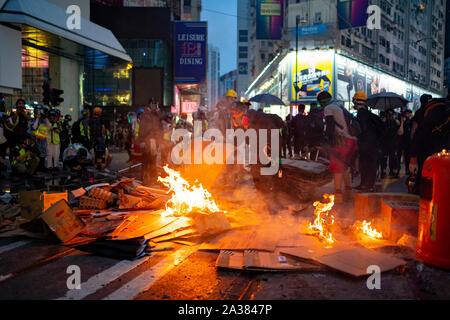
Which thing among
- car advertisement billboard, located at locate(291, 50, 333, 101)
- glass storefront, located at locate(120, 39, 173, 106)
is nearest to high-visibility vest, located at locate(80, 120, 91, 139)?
car advertisement billboard, located at locate(291, 50, 333, 101)

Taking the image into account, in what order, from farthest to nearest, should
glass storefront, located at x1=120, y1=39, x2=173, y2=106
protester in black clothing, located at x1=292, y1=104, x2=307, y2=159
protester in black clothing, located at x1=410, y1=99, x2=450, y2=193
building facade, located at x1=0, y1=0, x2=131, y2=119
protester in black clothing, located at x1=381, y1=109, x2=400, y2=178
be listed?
glass storefront, located at x1=120, y1=39, x2=173, y2=106 → building facade, located at x1=0, y1=0, x2=131, y2=119 → protester in black clothing, located at x1=292, y1=104, x2=307, y2=159 → protester in black clothing, located at x1=381, y1=109, x2=400, y2=178 → protester in black clothing, located at x1=410, y1=99, x2=450, y2=193

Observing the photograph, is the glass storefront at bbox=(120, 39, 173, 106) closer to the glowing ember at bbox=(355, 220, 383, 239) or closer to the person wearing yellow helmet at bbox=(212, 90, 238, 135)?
the person wearing yellow helmet at bbox=(212, 90, 238, 135)

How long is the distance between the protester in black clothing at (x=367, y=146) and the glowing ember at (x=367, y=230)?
3.69 metres

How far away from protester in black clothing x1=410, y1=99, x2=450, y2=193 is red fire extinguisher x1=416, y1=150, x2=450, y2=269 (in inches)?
98.9

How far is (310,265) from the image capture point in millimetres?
3908

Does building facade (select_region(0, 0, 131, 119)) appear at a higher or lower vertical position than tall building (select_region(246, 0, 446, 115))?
lower

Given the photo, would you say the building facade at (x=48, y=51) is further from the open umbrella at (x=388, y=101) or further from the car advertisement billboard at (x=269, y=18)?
the car advertisement billboard at (x=269, y=18)

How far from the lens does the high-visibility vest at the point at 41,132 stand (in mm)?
12664

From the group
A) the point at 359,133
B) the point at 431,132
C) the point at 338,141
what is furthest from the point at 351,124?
the point at 431,132

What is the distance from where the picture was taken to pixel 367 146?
29.0 feet

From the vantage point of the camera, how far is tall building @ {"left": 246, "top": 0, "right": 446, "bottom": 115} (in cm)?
3878

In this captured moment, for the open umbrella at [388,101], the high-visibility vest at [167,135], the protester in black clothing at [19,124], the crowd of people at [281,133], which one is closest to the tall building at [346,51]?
the open umbrella at [388,101]

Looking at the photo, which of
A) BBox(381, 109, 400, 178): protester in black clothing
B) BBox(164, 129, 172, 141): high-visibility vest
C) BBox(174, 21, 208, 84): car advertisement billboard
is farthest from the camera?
BBox(174, 21, 208, 84): car advertisement billboard
